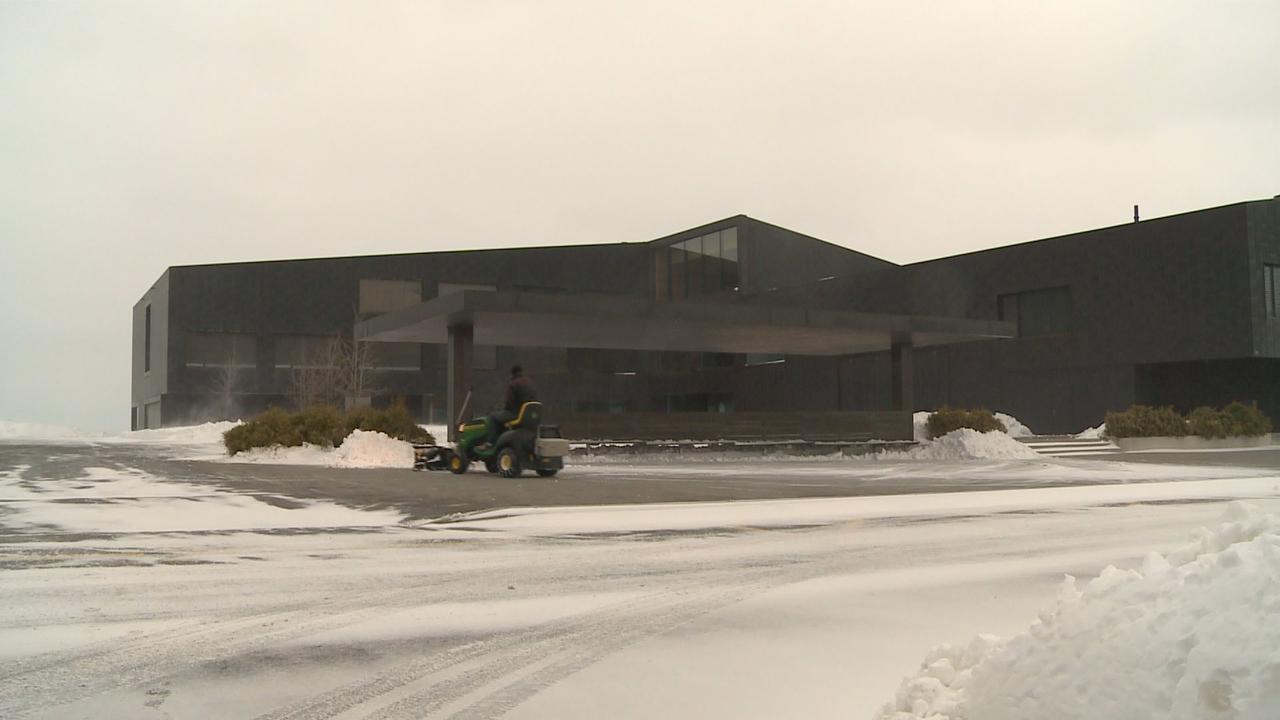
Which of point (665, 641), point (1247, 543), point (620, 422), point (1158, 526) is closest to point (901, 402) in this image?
point (620, 422)

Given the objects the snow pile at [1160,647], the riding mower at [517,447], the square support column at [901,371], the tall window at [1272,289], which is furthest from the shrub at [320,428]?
the tall window at [1272,289]

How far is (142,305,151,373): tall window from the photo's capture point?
5234cm

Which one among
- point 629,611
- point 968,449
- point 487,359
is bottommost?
point 629,611

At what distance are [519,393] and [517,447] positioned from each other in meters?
0.94

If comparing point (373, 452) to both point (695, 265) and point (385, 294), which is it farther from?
point (695, 265)

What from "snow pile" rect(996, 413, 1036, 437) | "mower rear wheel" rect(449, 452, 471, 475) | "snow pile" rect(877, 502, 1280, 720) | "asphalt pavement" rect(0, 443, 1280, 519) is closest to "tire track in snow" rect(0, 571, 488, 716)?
"snow pile" rect(877, 502, 1280, 720)

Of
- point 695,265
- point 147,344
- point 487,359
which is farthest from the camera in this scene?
point 147,344

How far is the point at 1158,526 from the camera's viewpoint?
33.0ft

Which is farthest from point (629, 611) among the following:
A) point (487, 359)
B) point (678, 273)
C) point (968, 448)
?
point (678, 273)

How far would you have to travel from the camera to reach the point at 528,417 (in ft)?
52.5

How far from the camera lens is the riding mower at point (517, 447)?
16156mm

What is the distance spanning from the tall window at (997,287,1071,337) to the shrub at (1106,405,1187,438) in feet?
20.4

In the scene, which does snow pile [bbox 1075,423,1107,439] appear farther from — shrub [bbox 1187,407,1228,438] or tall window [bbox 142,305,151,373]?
tall window [bbox 142,305,151,373]

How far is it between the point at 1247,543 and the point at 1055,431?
35649mm
